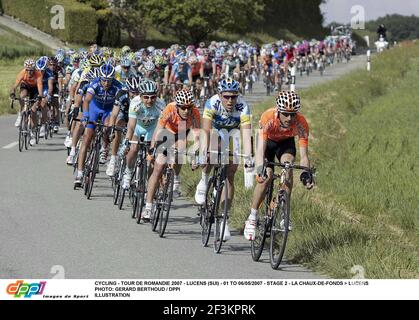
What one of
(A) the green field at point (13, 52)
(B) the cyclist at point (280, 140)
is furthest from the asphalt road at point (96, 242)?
(A) the green field at point (13, 52)

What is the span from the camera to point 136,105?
1302 cm

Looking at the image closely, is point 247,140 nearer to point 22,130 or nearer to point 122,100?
point 122,100

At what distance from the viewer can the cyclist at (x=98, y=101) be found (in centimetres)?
1474

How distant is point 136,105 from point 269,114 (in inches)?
119

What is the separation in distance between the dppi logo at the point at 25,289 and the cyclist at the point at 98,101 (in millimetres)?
6398

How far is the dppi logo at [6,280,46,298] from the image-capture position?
8102 mm

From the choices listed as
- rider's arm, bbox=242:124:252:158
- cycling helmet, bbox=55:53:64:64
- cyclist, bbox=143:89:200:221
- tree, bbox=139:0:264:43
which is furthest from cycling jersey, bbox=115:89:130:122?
tree, bbox=139:0:264:43

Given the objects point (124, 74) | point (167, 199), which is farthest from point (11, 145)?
point (167, 199)

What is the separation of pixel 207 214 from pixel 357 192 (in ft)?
14.0

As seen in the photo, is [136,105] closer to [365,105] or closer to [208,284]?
[208,284]

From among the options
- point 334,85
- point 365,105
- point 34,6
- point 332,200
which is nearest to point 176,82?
point 365,105

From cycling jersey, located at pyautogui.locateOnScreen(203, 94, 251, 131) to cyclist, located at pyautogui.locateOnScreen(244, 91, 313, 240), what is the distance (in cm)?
63

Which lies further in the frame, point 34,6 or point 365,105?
point 34,6

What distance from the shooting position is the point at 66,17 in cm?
6047
